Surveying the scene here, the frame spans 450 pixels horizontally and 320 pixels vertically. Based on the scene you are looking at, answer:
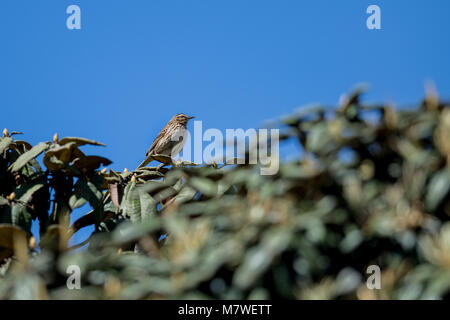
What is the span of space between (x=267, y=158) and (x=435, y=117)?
27.9 inches

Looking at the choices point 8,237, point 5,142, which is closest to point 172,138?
point 5,142

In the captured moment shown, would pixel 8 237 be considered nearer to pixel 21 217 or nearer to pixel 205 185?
pixel 21 217

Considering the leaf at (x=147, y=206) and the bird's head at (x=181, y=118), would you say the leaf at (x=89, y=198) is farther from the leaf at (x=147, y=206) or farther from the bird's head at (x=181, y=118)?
the bird's head at (x=181, y=118)

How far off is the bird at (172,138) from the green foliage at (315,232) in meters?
7.80

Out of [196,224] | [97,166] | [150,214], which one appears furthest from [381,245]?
[97,166]

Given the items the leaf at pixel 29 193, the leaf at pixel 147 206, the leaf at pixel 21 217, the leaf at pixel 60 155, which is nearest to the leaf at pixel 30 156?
the leaf at pixel 60 155

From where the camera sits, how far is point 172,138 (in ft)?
34.0

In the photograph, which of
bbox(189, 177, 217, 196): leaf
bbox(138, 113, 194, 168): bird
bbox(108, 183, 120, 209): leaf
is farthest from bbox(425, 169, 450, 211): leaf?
bbox(138, 113, 194, 168): bird

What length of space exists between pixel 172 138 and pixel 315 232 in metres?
8.42

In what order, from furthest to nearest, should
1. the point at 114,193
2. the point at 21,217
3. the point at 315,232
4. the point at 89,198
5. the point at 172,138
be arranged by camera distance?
the point at 172,138, the point at 114,193, the point at 89,198, the point at 21,217, the point at 315,232

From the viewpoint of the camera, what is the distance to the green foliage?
2.06m

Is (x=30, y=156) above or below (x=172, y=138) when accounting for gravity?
below

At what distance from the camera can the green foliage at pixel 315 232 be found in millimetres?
2061

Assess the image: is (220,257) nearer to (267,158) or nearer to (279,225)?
(279,225)
